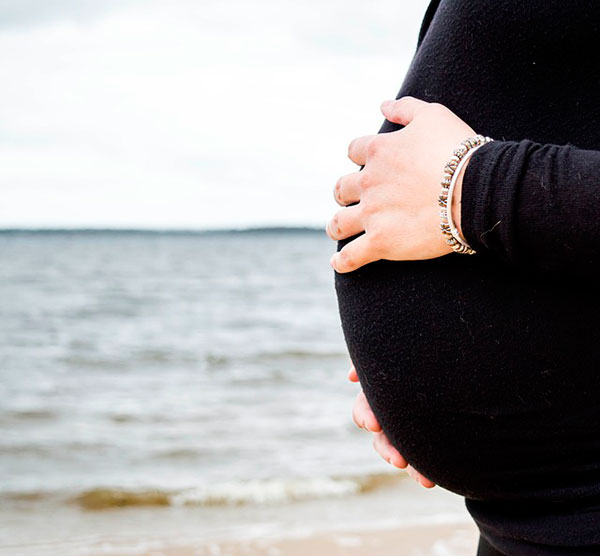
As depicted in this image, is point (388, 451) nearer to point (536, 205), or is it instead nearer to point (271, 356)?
point (536, 205)

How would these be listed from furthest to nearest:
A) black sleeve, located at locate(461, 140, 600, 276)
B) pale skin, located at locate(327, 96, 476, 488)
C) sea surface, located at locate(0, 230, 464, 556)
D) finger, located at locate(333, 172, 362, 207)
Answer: sea surface, located at locate(0, 230, 464, 556) < finger, located at locate(333, 172, 362, 207) < pale skin, located at locate(327, 96, 476, 488) < black sleeve, located at locate(461, 140, 600, 276)

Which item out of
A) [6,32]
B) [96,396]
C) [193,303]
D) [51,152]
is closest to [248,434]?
[96,396]

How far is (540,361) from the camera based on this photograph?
0.77 meters

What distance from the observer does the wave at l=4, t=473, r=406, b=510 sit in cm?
354

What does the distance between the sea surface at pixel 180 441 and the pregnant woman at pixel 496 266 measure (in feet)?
7.62

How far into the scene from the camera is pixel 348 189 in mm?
925

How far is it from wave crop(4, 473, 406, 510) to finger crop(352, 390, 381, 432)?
2607 millimetres

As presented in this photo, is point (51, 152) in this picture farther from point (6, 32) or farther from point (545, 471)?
point (545, 471)

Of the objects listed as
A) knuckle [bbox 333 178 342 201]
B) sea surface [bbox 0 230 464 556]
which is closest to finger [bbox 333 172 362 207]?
knuckle [bbox 333 178 342 201]

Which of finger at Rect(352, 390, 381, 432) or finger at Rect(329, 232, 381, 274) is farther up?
finger at Rect(329, 232, 381, 274)

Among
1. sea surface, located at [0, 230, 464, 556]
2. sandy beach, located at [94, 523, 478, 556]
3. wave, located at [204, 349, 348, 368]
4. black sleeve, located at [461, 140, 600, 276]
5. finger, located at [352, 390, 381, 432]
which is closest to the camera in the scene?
black sleeve, located at [461, 140, 600, 276]

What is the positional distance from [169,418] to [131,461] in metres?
0.81

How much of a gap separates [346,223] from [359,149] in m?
0.10

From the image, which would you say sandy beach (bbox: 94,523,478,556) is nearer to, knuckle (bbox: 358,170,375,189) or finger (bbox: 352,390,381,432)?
finger (bbox: 352,390,381,432)
